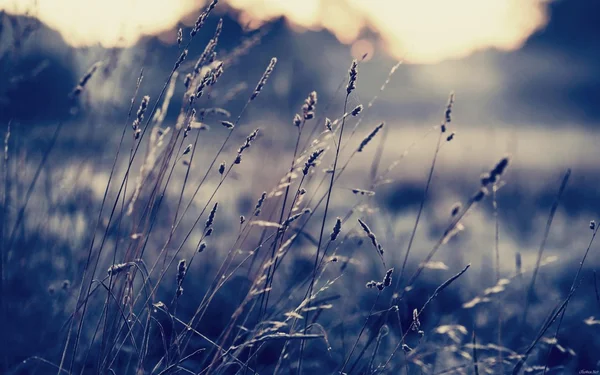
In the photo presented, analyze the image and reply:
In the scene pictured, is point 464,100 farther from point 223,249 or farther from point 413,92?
point 223,249

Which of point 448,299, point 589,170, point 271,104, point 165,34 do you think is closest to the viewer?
point 448,299

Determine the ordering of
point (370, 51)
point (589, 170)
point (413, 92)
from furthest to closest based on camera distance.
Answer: point (413, 92) < point (589, 170) < point (370, 51)

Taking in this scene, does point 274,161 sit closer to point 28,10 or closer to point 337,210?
point 28,10

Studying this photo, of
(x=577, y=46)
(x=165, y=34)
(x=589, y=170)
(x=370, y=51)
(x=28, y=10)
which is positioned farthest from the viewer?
(x=577, y=46)

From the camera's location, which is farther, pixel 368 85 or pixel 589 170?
pixel 368 85

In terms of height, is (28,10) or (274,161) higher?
(28,10)

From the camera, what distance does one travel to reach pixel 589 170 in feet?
23.0

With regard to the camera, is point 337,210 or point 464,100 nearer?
→ point 337,210

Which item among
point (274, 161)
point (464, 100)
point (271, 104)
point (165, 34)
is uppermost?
point (165, 34)

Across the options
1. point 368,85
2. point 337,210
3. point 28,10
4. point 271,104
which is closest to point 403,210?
point 337,210

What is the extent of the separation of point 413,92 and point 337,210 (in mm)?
20571

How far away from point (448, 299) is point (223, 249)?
1.15 meters

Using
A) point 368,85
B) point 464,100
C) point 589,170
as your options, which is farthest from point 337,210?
point 464,100

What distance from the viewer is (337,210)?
463 cm
